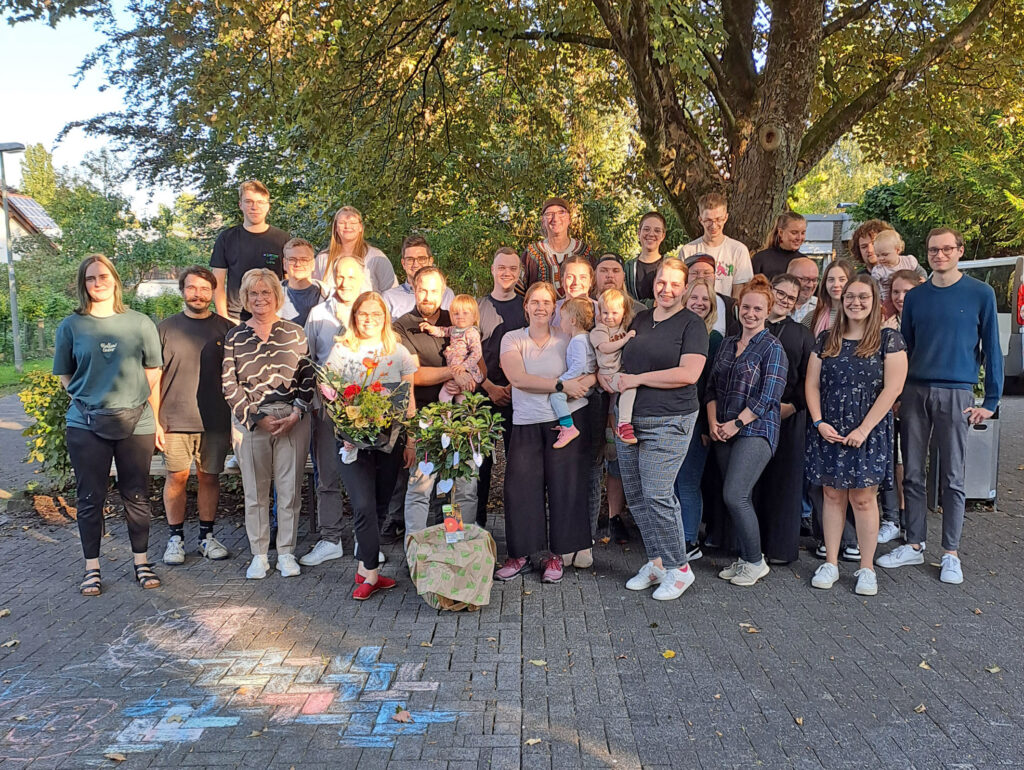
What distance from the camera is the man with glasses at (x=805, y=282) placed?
5823mm

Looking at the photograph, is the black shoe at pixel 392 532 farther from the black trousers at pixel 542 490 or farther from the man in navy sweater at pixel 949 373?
the man in navy sweater at pixel 949 373

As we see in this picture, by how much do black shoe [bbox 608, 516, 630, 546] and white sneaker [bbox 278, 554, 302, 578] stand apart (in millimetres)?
2343

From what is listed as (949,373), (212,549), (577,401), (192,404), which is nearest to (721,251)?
(949,373)

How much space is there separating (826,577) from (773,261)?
8.56ft

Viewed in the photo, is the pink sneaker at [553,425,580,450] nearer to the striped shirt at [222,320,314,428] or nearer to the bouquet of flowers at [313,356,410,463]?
the bouquet of flowers at [313,356,410,463]

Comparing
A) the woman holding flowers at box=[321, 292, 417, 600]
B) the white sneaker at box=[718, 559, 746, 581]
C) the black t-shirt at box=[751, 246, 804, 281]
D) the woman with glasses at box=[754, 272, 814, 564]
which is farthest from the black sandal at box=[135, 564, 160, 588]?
the black t-shirt at box=[751, 246, 804, 281]

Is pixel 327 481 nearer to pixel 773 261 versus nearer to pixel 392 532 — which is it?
pixel 392 532

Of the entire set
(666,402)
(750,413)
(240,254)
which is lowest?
(750,413)

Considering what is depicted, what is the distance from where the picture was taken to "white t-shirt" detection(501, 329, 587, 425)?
5.09 meters

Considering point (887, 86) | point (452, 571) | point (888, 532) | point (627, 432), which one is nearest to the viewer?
point (452, 571)

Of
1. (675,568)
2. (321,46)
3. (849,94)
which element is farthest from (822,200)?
(675,568)

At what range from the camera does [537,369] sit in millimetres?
5094

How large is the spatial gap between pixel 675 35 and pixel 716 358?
257 cm

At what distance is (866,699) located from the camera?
3.64 m
